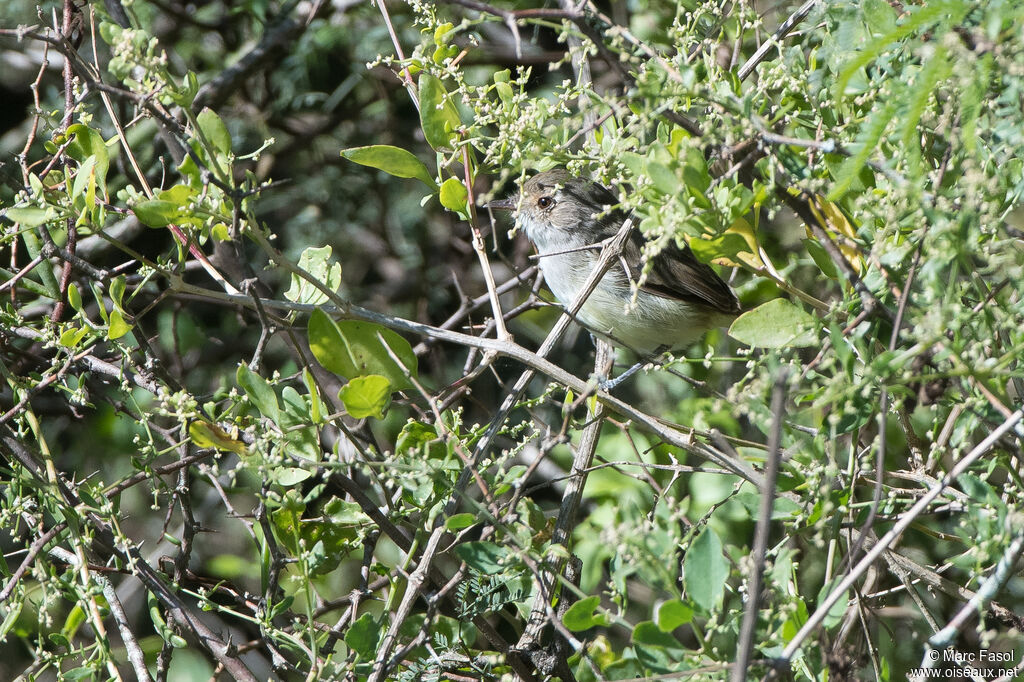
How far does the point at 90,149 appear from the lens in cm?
214

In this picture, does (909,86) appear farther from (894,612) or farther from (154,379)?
(894,612)

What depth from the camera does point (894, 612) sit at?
320 cm

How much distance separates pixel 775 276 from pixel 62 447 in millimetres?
3401

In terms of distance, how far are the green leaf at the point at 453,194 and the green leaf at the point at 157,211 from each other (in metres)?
0.63

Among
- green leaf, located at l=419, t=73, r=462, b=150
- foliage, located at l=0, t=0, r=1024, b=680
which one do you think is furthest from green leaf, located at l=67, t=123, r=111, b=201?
green leaf, located at l=419, t=73, r=462, b=150

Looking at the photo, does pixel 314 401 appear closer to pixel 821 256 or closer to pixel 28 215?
pixel 28 215

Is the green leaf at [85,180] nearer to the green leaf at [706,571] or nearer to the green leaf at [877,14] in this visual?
the green leaf at [706,571]

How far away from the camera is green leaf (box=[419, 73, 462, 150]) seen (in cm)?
213

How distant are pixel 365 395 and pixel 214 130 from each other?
63 cm

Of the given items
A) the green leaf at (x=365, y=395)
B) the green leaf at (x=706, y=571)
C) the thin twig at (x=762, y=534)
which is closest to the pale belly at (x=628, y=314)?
the green leaf at (x=365, y=395)

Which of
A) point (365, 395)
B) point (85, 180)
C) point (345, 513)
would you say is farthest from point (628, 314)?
point (85, 180)

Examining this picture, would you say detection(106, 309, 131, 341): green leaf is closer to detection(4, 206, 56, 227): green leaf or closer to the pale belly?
detection(4, 206, 56, 227): green leaf

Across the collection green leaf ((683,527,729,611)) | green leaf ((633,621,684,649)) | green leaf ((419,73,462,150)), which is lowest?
green leaf ((633,621,684,649))

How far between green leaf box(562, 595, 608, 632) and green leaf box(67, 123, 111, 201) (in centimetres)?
137
